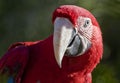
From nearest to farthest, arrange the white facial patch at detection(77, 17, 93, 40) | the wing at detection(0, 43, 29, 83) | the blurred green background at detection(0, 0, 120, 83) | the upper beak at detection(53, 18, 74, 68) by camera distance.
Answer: the upper beak at detection(53, 18, 74, 68), the white facial patch at detection(77, 17, 93, 40), the wing at detection(0, 43, 29, 83), the blurred green background at detection(0, 0, 120, 83)

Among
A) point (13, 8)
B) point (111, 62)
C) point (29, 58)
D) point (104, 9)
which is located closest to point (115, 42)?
point (111, 62)

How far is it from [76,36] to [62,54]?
0.13m

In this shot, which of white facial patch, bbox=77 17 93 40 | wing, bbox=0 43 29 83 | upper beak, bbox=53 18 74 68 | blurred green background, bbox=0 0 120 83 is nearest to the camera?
upper beak, bbox=53 18 74 68

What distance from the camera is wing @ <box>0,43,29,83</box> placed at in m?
2.70

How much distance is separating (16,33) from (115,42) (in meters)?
0.81

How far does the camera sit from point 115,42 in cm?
388

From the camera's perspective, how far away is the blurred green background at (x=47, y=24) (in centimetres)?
333

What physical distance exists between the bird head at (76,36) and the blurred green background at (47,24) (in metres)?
0.54

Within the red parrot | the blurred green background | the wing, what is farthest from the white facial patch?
the blurred green background

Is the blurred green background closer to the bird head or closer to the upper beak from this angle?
the bird head

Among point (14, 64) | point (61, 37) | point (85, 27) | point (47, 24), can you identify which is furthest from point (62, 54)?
point (47, 24)

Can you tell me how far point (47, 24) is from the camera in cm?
404

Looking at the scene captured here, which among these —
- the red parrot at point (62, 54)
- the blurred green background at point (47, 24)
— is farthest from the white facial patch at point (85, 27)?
the blurred green background at point (47, 24)

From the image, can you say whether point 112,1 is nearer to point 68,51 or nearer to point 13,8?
point 68,51
